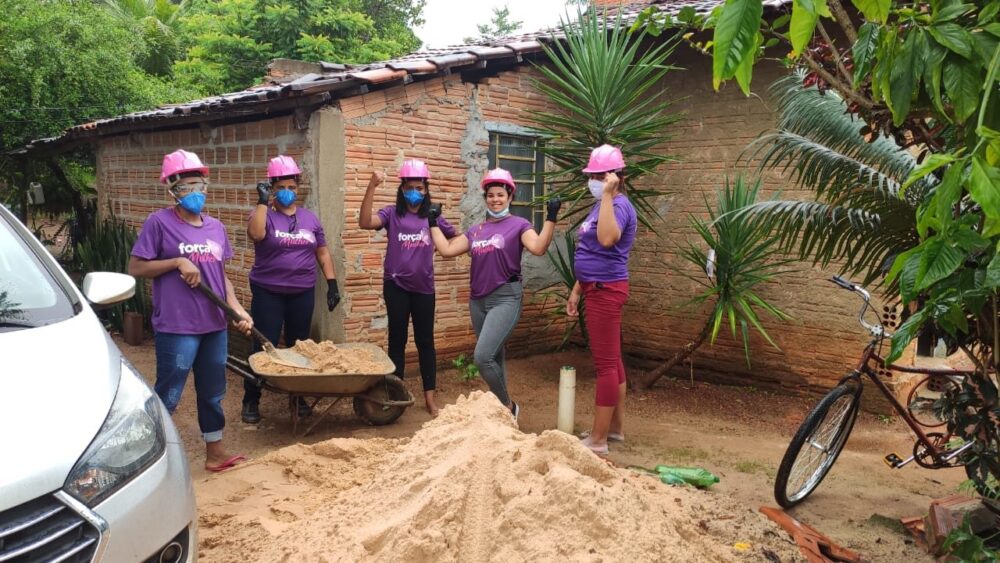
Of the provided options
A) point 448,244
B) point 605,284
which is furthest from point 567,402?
point 448,244

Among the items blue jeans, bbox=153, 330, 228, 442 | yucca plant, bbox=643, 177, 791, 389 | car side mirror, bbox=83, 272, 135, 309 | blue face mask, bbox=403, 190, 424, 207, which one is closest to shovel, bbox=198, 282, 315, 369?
blue jeans, bbox=153, 330, 228, 442

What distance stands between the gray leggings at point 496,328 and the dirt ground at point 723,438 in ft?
2.69

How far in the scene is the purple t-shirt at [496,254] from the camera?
525 cm

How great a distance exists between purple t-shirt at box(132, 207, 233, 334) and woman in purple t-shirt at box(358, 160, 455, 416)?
1613 millimetres

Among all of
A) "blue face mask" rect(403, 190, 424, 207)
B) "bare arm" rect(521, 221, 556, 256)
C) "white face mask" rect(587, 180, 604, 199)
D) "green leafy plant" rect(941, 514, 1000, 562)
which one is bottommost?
"green leafy plant" rect(941, 514, 1000, 562)

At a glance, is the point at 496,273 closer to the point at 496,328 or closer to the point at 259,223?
the point at 496,328

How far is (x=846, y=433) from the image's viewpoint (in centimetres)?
452

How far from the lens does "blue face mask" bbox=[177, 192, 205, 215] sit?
441 centimetres

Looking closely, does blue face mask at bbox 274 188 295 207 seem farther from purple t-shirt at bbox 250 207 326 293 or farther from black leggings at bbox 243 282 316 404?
black leggings at bbox 243 282 316 404

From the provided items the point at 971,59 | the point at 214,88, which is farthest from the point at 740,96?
the point at 214,88

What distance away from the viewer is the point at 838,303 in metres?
6.73

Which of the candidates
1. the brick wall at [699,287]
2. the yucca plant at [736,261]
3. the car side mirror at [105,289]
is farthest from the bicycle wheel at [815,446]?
the car side mirror at [105,289]

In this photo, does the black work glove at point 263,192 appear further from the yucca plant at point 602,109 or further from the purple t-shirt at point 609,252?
the yucca plant at point 602,109

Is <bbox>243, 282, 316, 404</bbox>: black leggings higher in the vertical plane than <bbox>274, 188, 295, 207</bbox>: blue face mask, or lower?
lower
